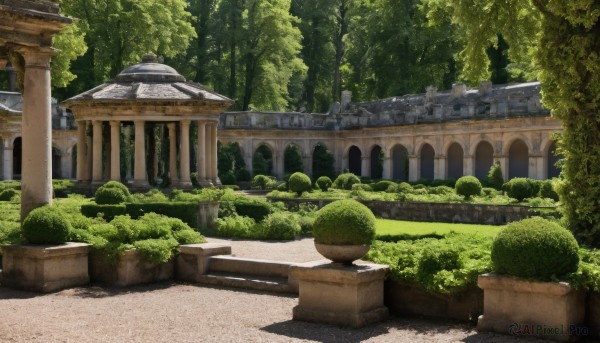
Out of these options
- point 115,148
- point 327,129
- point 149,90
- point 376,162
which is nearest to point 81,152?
point 115,148

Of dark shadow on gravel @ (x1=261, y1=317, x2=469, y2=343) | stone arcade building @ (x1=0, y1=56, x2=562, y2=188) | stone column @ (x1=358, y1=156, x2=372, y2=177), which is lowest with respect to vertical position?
dark shadow on gravel @ (x1=261, y1=317, x2=469, y2=343)

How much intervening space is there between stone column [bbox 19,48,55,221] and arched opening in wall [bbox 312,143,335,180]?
124 feet

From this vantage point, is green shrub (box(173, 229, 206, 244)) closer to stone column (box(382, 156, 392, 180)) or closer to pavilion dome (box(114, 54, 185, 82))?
pavilion dome (box(114, 54, 185, 82))

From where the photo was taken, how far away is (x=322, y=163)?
5350cm

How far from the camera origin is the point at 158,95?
30.4 m

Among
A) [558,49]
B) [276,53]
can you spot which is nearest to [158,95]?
[558,49]

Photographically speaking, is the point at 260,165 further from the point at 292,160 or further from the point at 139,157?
the point at 139,157

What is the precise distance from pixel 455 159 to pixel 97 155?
89.4 ft

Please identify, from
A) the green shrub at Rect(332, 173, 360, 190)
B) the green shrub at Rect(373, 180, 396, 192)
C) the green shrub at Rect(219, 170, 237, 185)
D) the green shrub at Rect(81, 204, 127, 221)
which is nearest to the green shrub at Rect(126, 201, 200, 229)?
the green shrub at Rect(81, 204, 127, 221)

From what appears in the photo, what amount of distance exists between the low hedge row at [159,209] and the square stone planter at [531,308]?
1432 cm

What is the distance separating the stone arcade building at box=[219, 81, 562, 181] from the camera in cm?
4162

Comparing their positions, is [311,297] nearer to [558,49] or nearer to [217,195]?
[558,49]

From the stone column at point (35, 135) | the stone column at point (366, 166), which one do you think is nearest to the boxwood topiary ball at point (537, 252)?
the stone column at point (35, 135)

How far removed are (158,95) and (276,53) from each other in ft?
87.5
